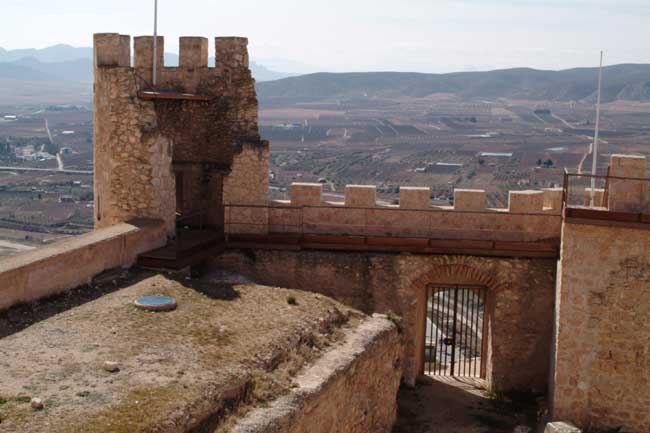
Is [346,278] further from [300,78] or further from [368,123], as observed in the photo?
[300,78]

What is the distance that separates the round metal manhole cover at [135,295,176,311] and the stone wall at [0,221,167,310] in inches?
40.2

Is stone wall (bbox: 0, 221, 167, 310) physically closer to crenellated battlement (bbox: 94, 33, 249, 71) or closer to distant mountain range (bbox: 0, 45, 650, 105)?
crenellated battlement (bbox: 94, 33, 249, 71)

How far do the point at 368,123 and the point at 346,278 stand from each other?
104 m

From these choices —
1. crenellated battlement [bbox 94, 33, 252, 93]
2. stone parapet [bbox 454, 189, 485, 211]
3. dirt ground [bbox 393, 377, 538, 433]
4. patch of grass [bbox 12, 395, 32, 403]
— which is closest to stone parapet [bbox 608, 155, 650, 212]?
stone parapet [bbox 454, 189, 485, 211]

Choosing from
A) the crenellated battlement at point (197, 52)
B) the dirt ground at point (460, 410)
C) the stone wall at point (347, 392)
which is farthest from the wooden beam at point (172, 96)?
the dirt ground at point (460, 410)

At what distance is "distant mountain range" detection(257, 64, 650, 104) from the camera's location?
529 ft

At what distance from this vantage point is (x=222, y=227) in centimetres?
1498

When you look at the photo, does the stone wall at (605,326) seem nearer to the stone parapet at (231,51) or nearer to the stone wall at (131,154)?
the stone wall at (131,154)

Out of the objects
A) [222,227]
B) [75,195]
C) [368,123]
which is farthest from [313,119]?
[222,227]

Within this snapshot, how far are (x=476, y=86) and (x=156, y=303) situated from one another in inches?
7158

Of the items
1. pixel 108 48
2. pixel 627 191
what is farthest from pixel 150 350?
pixel 627 191

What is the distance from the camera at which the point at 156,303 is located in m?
10.8

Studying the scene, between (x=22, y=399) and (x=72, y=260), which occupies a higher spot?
(x=72, y=260)

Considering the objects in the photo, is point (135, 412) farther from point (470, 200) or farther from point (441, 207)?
point (470, 200)
